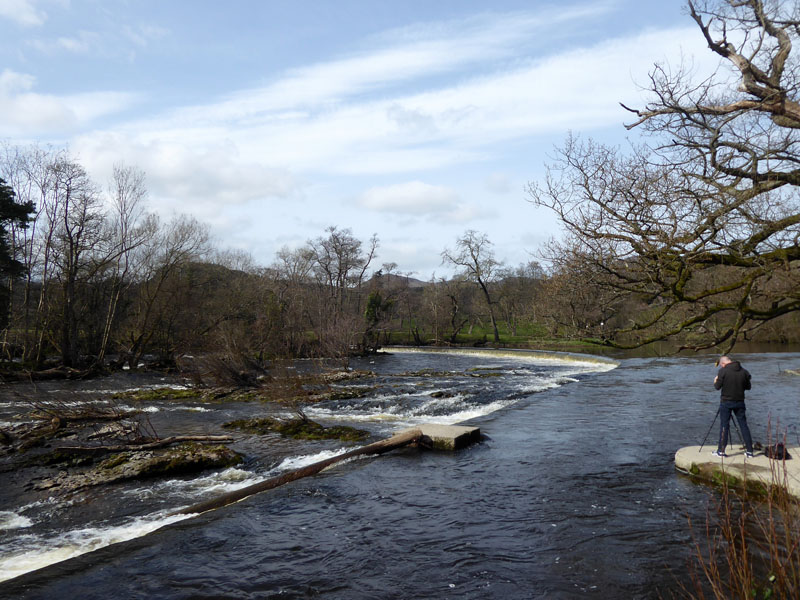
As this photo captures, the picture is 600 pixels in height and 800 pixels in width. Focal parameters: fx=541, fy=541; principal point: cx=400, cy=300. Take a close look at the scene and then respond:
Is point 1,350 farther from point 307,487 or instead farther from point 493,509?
point 493,509

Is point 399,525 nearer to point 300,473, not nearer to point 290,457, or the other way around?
point 300,473

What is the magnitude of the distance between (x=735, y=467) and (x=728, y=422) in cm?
83

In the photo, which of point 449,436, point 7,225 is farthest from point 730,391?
point 7,225

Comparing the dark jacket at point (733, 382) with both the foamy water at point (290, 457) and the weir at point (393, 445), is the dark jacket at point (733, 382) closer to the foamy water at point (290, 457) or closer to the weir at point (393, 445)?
the weir at point (393, 445)

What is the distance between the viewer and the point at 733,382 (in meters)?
9.63

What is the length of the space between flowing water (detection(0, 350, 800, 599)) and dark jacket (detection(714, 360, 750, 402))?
1181 millimetres

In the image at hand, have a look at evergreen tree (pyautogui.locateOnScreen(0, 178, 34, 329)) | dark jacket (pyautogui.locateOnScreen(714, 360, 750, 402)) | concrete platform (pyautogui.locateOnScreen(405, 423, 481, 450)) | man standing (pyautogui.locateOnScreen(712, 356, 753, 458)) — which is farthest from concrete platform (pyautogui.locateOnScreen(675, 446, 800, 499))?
evergreen tree (pyautogui.locateOnScreen(0, 178, 34, 329))

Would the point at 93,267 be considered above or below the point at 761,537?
above

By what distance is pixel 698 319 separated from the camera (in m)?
9.01

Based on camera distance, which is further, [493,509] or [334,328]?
[334,328]

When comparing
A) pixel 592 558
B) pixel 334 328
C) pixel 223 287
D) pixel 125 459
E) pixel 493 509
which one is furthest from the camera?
pixel 223 287

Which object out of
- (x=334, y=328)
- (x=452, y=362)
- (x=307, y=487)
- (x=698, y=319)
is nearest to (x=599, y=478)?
(x=698, y=319)

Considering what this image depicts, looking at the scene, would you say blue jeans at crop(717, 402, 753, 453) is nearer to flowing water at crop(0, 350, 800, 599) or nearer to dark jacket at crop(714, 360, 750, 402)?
dark jacket at crop(714, 360, 750, 402)

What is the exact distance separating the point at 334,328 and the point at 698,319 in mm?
27095
